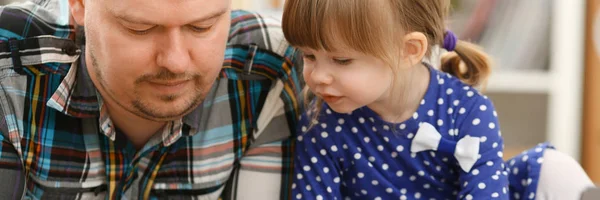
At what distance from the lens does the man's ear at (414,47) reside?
110cm

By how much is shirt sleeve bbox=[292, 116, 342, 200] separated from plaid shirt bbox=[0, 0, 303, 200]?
35mm

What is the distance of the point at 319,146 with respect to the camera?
1214 mm

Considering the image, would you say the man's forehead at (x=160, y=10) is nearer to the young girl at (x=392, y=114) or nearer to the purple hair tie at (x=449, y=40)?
the young girl at (x=392, y=114)

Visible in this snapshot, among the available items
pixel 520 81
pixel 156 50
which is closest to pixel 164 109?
pixel 156 50

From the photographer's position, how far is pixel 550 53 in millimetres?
2189

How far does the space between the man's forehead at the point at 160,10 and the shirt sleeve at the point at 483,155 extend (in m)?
0.44

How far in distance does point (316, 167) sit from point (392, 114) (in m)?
0.15

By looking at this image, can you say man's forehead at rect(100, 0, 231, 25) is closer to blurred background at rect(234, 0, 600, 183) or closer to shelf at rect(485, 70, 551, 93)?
blurred background at rect(234, 0, 600, 183)

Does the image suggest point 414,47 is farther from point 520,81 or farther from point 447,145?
point 520,81

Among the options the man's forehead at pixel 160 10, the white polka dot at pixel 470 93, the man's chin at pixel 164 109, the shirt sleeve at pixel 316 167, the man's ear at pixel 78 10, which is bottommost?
the shirt sleeve at pixel 316 167

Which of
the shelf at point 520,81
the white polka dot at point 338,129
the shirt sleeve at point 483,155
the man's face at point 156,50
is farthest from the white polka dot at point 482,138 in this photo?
the shelf at point 520,81

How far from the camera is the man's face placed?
1007mm

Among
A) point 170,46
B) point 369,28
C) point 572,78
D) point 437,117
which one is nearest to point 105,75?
point 170,46

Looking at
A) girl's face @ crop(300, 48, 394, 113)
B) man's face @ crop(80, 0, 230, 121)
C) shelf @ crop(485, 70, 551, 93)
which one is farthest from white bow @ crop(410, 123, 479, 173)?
shelf @ crop(485, 70, 551, 93)
